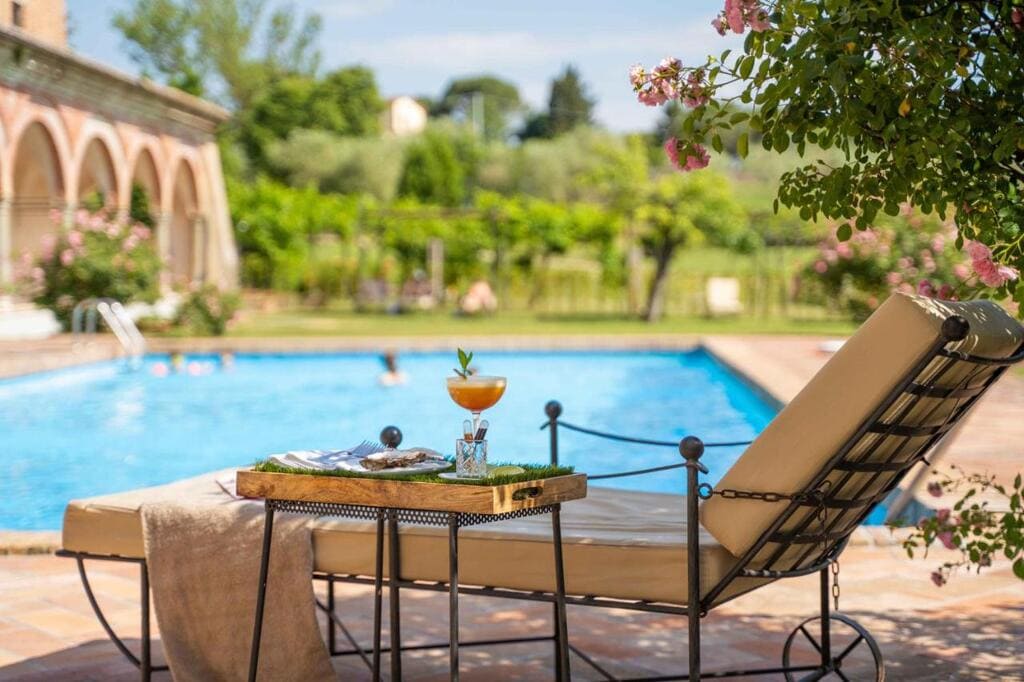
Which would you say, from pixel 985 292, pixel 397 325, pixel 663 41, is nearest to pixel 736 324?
pixel 397 325

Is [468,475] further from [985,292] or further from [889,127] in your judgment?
[985,292]

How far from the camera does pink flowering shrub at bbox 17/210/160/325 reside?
1625 cm

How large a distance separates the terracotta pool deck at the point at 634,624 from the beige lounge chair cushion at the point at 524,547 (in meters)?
0.47

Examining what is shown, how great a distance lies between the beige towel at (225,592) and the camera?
331cm

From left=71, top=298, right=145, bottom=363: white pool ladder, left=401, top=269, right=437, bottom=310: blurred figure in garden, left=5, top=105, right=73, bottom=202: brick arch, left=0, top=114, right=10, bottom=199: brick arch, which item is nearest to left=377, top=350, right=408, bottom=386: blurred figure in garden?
left=71, top=298, right=145, bottom=363: white pool ladder

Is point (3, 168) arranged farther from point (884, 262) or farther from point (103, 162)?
point (884, 262)

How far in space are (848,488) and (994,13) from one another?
112 centimetres

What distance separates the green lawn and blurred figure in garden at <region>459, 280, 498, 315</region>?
0.21m

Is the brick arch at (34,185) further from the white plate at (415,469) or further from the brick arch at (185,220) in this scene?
the white plate at (415,469)

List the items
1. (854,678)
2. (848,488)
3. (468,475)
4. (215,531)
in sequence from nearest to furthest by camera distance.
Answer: (468,475) → (848,488) → (215,531) → (854,678)


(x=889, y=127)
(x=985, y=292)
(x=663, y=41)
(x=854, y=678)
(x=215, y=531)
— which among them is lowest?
(x=854, y=678)

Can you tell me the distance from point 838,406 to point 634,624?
1615 millimetres

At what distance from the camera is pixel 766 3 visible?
2.99 metres

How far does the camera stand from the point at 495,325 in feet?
64.9
